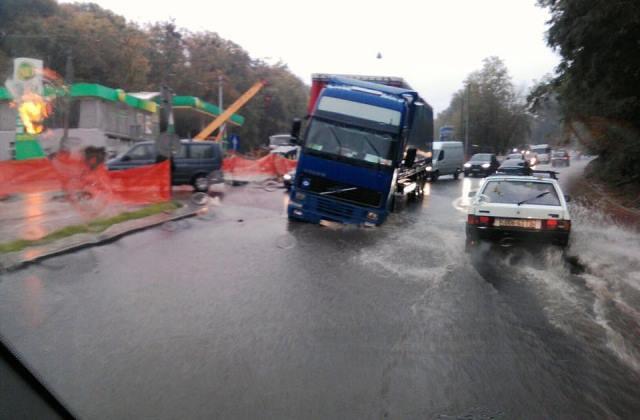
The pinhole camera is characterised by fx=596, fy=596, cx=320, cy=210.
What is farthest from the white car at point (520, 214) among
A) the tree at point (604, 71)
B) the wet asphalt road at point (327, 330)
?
the tree at point (604, 71)

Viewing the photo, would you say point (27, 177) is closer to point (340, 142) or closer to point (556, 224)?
point (340, 142)

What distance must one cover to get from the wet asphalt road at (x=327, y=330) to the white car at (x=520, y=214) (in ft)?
1.44

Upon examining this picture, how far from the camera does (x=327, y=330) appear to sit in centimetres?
614

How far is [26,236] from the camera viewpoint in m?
11.0

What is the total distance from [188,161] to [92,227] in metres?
9.39

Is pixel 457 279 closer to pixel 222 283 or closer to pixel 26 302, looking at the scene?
pixel 222 283

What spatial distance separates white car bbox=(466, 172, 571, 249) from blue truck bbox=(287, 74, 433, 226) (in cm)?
271

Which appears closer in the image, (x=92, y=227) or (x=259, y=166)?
(x=92, y=227)

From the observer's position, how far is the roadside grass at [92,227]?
10016 millimetres

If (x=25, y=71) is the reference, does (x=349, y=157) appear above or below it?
below

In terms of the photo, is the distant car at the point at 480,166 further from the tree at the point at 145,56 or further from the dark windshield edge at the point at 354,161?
the dark windshield edge at the point at 354,161

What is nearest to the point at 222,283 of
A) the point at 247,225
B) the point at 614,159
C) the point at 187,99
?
the point at 247,225

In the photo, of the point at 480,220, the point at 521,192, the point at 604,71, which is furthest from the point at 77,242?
the point at 604,71

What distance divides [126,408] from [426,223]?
41.1 feet
